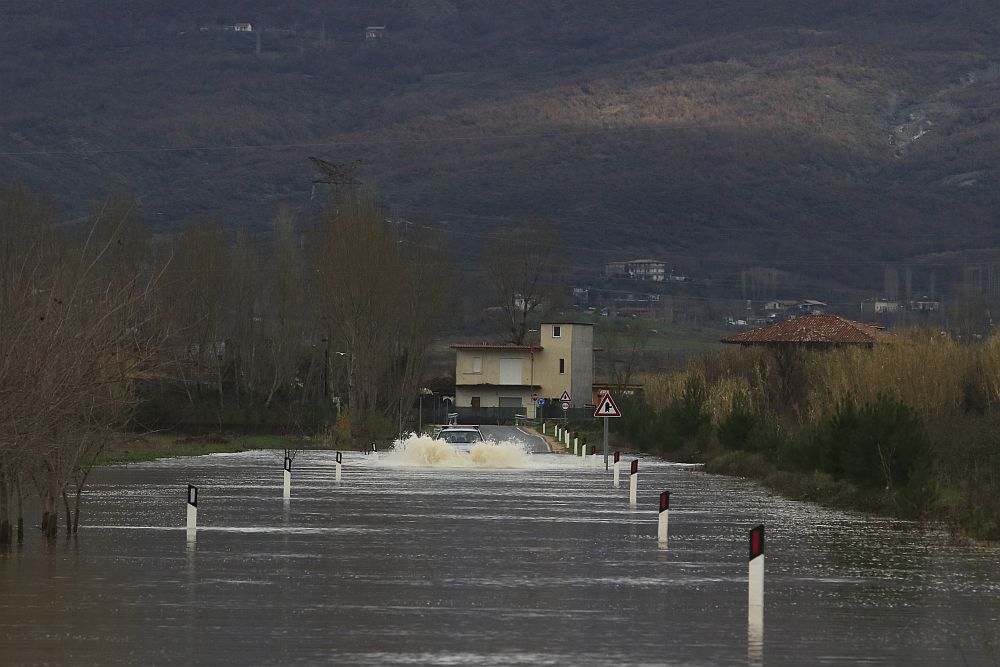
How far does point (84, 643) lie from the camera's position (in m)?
16.5

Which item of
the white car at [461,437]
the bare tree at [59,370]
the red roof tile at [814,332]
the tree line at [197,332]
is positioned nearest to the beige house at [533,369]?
the red roof tile at [814,332]

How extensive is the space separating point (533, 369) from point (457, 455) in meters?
73.6

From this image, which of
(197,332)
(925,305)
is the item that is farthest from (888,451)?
(925,305)

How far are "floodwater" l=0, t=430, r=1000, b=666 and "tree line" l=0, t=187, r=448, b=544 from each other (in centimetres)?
179

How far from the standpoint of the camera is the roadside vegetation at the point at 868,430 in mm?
35781

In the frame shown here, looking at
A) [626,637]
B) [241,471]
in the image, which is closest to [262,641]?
[626,637]

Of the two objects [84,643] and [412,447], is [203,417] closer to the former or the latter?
[412,447]

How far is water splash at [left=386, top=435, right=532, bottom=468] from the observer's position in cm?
6084

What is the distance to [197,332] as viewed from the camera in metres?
104

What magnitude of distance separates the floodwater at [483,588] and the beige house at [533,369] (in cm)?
9817

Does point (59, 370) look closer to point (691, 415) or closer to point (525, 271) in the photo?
point (691, 415)

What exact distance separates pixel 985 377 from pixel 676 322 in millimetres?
137889

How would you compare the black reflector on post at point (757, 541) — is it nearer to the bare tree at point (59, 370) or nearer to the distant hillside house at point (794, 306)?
the bare tree at point (59, 370)

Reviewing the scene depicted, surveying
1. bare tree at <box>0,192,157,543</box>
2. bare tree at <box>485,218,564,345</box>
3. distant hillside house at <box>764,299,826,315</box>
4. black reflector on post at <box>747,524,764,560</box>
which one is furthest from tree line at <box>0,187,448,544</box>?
distant hillside house at <box>764,299,826,315</box>
